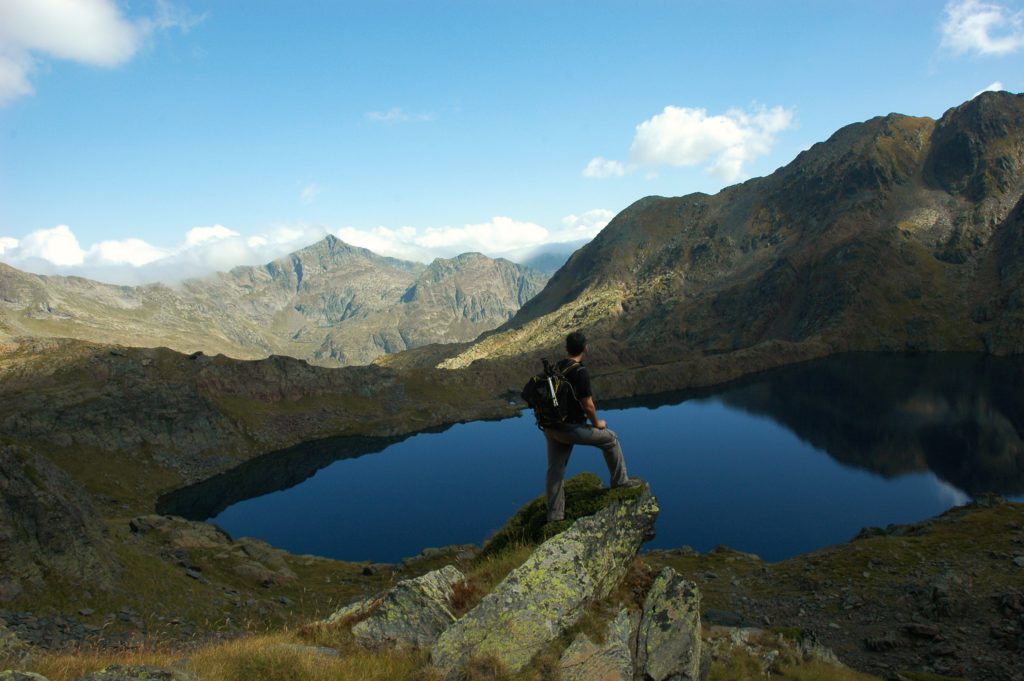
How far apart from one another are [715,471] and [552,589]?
237 feet

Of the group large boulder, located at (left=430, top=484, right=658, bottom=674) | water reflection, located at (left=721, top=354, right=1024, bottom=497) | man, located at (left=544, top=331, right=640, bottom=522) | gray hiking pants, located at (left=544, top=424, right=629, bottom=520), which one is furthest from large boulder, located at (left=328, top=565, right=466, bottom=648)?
water reflection, located at (left=721, top=354, right=1024, bottom=497)

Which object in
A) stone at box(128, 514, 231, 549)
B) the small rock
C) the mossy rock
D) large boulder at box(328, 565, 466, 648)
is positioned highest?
the mossy rock

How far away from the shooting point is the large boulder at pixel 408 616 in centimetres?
1025

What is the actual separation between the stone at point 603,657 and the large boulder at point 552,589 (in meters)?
0.41

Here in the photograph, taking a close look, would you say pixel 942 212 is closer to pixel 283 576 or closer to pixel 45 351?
pixel 283 576

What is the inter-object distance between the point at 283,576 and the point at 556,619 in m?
40.4

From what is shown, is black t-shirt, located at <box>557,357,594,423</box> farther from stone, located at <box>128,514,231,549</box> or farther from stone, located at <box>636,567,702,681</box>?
stone, located at <box>128,514,231,549</box>

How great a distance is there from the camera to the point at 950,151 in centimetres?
18612

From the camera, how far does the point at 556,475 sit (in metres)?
12.1

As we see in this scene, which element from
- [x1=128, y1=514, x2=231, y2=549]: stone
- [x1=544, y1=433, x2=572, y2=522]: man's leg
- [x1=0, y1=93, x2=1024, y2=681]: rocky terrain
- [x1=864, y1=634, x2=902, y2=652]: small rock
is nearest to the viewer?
[x1=0, y1=93, x2=1024, y2=681]: rocky terrain

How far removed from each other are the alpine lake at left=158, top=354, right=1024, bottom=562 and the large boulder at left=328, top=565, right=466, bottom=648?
45.2 metres

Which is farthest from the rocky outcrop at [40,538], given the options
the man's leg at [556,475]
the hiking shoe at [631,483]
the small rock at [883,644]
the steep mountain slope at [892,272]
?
the steep mountain slope at [892,272]

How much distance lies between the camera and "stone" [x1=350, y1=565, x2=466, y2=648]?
403 inches

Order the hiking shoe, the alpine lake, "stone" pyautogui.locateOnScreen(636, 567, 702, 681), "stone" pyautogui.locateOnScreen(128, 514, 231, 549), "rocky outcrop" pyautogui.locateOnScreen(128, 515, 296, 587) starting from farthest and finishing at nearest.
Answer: the alpine lake < "stone" pyautogui.locateOnScreen(128, 514, 231, 549) < "rocky outcrop" pyautogui.locateOnScreen(128, 515, 296, 587) < the hiking shoe < "stone" pyautogui.locateOnScreen(636, 567, 702, 681)
